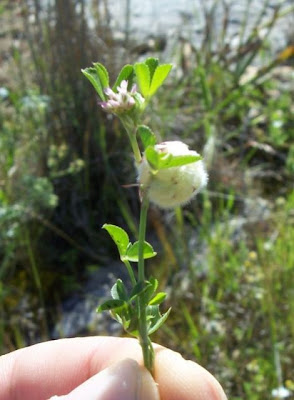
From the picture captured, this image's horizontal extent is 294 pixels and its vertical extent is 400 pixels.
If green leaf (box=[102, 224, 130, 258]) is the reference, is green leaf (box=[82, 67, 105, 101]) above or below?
above

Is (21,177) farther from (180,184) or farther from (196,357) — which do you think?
(180,184)

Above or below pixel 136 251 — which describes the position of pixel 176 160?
above

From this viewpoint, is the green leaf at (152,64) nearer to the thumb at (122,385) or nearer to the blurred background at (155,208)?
the thumb at (122,385)

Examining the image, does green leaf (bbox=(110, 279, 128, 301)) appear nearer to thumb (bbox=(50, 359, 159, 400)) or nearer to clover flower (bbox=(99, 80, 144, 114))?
thumb (bbox=(50, 359, 159, 400))

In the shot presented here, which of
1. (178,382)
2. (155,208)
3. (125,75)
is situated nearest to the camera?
(125,75)

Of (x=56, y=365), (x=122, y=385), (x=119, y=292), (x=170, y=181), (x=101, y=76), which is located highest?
(x=101, y=76)

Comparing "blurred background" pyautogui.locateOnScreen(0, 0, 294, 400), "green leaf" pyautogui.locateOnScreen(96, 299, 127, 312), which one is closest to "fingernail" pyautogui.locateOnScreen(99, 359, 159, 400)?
"green leaf" pyautogui.locateOnScreen(96, 299, 127, 312)

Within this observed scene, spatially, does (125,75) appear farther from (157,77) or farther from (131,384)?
(131,384)

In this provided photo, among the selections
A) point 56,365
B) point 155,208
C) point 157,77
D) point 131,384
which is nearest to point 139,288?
point 131,384
